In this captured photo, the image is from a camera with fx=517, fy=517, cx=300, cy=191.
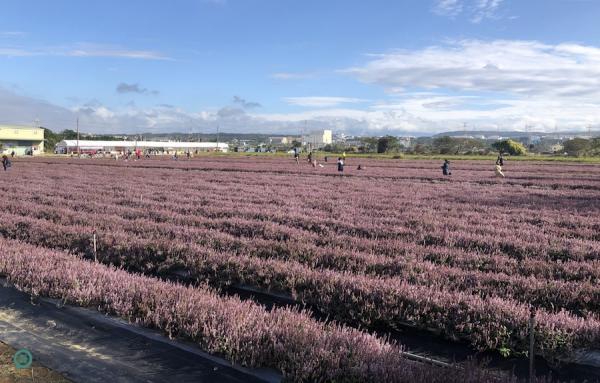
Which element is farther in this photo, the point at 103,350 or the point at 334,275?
the point at 334,275

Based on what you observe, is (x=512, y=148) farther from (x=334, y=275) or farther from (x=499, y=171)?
(x=334, y=275)

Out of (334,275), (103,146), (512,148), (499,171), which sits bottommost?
(334,275)

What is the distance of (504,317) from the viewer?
5.91 metres

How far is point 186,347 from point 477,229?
9.66m

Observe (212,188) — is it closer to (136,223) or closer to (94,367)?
(136,223)

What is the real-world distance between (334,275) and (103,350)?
3.50m

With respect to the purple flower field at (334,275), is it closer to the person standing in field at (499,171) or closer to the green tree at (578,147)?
the person standing in field at (499,171)

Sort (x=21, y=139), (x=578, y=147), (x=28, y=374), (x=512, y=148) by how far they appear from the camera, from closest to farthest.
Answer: (x=28, y=374)
(x=21, y=139)
(x=512, y=148)
(x=578, y=147)

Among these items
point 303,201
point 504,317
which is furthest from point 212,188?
point 504,317

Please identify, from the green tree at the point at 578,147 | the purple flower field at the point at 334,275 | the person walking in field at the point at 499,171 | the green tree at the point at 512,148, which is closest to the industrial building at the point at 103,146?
the green tree at the point at 512,148

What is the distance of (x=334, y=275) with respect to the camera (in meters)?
7.55

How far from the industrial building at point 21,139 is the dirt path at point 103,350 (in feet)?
401

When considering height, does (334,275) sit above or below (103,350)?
above

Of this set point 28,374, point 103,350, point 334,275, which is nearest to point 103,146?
point 334,275
